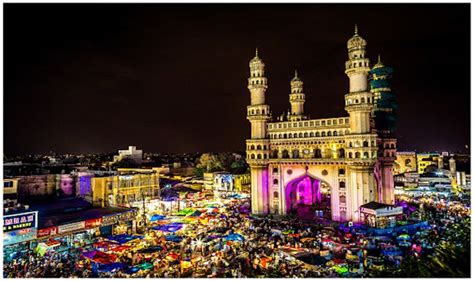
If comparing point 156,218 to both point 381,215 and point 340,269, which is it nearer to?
point 381,215

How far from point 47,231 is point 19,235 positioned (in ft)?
4.95

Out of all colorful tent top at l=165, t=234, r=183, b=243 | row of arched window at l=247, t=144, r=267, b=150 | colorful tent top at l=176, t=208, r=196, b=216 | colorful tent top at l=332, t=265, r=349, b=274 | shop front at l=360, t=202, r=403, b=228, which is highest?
row of arched window at l=247, t=144, r=267, b=150

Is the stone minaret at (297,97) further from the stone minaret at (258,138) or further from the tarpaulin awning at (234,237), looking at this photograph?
the tarpaulin awning at (234,237)

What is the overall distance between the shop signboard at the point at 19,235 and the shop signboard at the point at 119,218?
4883 millimetres

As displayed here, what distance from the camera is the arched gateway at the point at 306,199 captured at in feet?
113

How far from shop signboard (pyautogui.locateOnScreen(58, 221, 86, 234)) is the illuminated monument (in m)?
16.9

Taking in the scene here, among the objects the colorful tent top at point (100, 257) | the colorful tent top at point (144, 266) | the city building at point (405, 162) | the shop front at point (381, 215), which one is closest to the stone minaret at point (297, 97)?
the shop front at point (381, 215)

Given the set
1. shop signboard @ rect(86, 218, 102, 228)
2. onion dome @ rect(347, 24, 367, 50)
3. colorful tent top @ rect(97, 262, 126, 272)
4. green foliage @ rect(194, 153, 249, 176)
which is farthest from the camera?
green foliage @ rect(194, 153, 249, 176)

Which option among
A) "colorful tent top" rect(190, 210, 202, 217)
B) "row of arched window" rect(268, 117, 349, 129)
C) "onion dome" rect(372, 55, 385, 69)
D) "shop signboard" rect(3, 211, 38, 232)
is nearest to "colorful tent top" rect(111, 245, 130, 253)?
"shop signboard" rect(3, 211, 38, 232)

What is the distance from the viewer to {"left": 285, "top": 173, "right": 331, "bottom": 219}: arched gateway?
34.6 meters

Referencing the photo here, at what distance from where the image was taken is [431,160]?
89.4 meters

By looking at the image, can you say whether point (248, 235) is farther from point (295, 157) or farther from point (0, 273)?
point (0, 273)

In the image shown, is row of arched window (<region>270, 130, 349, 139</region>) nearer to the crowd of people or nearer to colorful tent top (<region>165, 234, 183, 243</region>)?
the crowd of people

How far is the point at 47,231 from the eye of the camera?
71.0 feet
